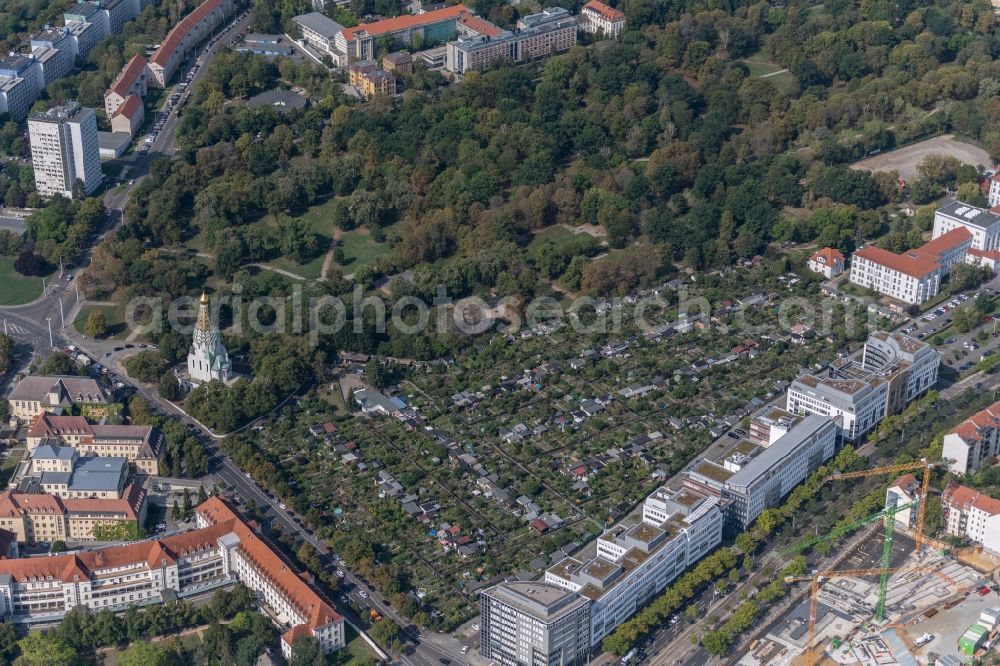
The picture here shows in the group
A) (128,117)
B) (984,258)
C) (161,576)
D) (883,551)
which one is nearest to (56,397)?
(161,576)

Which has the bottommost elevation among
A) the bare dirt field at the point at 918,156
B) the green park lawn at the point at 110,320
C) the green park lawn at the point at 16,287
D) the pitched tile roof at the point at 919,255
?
the bare dirt field at the point at 918,156

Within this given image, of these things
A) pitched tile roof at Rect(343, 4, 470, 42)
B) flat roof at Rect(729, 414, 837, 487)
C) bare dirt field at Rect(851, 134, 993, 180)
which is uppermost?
pitched tile roof at Rect(343, 4, 470, 42)

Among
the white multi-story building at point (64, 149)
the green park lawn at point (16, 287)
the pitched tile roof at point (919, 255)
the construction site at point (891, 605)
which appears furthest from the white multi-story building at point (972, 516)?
the white multi-story building at point (64, 149)

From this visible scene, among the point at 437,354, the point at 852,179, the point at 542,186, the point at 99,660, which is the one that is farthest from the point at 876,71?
the point at 99,660

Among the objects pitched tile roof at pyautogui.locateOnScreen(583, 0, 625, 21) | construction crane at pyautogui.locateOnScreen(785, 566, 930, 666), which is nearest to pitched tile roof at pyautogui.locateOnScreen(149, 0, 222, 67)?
pitched tile roof at pyautogui.locateOnScreen(583, 0, 625, 21)

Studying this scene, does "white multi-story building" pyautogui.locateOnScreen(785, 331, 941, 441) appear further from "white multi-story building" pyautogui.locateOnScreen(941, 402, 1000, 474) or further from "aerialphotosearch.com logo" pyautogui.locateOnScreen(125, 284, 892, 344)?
"aerialphotosearch.com logo" pyautogui.locateOnScreen(125, 284, 892, 344)

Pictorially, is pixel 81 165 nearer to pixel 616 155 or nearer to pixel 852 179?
pixel 616 155

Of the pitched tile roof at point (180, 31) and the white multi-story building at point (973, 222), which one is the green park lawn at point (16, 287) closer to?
the pitched tile roof at point (180, 31)
